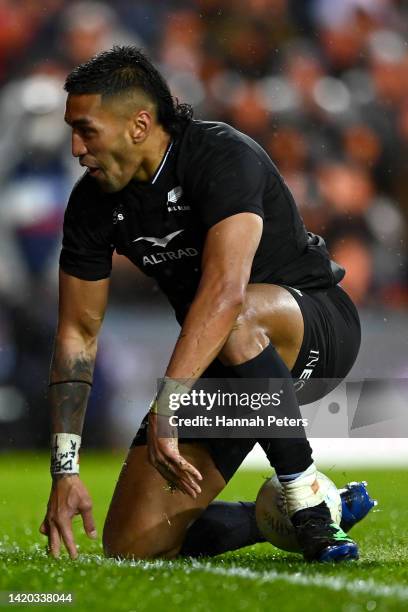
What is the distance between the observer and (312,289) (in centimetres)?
390

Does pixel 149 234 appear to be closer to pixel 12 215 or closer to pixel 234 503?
pixel 234 503

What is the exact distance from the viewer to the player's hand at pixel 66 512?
322cm

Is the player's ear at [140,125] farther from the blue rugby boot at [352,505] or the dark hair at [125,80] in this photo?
the blue rugby boot at [352,505]

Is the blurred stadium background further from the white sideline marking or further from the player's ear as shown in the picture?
the white sideline marking

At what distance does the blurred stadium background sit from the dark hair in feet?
15.3

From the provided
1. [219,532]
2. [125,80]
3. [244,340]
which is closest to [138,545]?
[219,532]

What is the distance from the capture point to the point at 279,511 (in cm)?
354

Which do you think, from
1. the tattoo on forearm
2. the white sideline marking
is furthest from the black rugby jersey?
the white sideline marking

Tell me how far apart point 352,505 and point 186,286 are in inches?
34.1

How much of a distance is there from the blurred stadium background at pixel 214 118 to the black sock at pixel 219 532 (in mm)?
4236

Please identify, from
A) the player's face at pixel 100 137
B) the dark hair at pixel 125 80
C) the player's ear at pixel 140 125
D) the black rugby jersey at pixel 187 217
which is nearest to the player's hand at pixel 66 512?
the black rugby jersey at pixel 187 217

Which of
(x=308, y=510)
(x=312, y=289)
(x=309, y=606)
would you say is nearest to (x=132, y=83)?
(x=312, y=289)

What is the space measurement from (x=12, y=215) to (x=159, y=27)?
1.97m

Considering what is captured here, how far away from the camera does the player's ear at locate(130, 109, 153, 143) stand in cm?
Answer: 353
